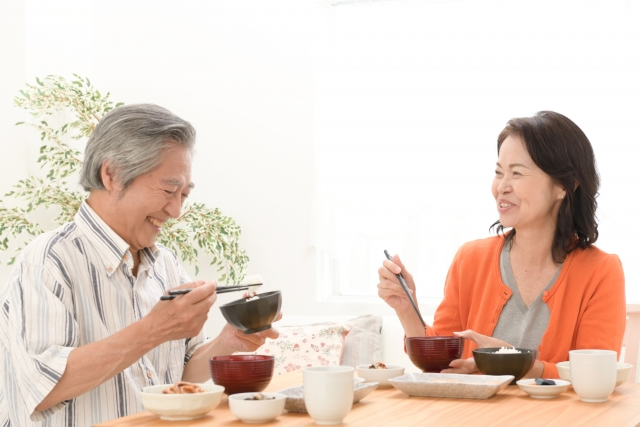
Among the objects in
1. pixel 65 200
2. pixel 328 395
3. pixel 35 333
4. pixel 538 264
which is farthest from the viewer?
pixel 65 200

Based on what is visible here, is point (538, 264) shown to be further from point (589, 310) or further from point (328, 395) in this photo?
point (328, 395)

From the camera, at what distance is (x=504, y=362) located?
1.64 meters

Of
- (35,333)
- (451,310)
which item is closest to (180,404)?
(35,333)

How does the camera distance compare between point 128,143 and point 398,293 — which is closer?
point 128,143

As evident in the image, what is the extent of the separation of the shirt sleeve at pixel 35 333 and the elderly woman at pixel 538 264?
0.90 meters

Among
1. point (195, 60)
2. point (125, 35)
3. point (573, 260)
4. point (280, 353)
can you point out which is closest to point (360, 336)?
point (280, 353)

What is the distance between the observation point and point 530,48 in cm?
354

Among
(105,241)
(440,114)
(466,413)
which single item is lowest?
(466,413)

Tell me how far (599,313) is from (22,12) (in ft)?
10.4

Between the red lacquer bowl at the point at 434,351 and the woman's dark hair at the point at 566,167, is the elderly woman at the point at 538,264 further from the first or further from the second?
the red lacquer bowl at the point at 434,351

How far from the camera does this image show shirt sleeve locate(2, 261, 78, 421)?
1594 millimetres

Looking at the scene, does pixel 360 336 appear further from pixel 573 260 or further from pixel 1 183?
pixel 1 183

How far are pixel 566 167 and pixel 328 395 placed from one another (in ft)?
4.43

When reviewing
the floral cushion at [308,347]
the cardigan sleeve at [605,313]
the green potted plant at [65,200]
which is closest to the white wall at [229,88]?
the green potted plant at [65,200]
